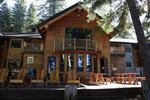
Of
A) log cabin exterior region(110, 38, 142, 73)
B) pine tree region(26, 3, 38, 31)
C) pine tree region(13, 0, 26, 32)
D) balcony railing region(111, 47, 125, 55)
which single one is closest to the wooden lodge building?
balcony railing region(111, 47, 125, 55)

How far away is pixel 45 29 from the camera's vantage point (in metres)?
18.4

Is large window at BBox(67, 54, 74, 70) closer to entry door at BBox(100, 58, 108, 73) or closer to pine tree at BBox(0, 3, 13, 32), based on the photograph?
entry door at BBox(100, 58, 108, 73)

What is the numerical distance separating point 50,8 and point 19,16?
8056 mm

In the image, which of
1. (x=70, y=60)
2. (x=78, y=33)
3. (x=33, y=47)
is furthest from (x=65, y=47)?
(x=33, y=47)

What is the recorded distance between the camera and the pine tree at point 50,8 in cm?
4873

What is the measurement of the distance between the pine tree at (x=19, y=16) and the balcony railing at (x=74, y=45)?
26729 millimetres

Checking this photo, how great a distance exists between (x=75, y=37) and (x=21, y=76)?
7435mm

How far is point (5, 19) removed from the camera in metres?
40.9

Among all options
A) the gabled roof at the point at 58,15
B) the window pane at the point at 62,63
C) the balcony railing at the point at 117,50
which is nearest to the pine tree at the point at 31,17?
the balcony railing at the point at 117,50

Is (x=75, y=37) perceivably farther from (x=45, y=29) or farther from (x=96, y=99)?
(x=96, y=99)

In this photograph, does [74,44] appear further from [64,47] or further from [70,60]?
[70,60]

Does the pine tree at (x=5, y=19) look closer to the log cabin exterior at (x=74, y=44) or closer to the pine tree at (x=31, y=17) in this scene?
the pine tree at (x=31, y=17)

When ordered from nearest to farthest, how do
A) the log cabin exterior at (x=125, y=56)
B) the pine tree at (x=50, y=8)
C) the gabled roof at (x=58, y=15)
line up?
the gabled roof at (x=58, y=15)
the log cabin exterior at (x=125, y=56)
the pine tree at (x=50, y=8)

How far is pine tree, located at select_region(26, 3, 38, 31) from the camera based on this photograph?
1775 inches
